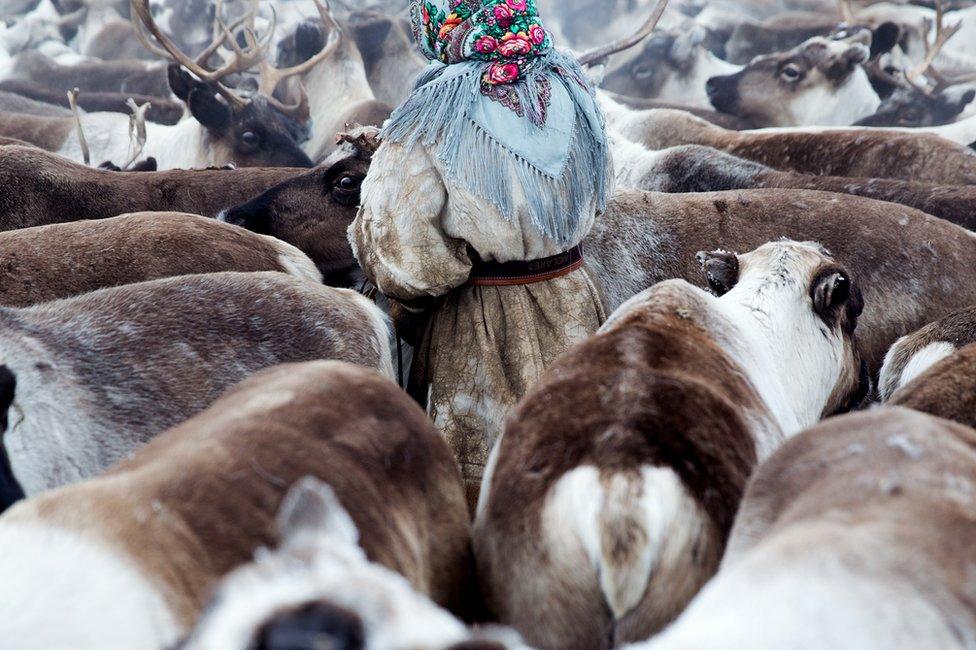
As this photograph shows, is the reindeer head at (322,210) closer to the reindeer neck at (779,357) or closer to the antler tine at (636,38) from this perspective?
the antler tine at (636,38)

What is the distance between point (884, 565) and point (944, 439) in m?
0.53

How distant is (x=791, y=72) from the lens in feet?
27.8

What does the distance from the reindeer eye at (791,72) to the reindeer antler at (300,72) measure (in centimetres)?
367

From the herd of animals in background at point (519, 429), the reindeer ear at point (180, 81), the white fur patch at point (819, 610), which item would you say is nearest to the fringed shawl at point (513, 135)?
the herd of animals in background at point (519, 429)

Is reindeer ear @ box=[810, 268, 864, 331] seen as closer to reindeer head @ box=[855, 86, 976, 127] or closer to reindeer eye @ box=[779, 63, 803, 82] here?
reindeer eye @ box=[779, 63, 803, 82]

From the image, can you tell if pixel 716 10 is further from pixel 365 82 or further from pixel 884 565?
pixel 884 565

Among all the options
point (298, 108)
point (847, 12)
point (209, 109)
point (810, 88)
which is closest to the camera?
point (209, 109)

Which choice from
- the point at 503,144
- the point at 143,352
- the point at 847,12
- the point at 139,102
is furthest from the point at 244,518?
the point at 847,12

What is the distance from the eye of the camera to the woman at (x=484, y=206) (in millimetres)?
3092

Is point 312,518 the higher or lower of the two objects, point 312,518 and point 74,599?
the higher

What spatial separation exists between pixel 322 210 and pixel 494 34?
174 cm

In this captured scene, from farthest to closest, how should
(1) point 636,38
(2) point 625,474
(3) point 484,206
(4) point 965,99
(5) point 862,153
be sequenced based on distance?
1. (4) point 965,99
2. (1) point 636,38
3. (5) point 862,153
4. (3) point 484,206
5. (2) point 625,474

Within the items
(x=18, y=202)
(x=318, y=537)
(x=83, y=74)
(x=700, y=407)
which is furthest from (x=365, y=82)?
(x=318, y=537)

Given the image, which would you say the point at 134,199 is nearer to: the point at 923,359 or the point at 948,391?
the point at 923,359
